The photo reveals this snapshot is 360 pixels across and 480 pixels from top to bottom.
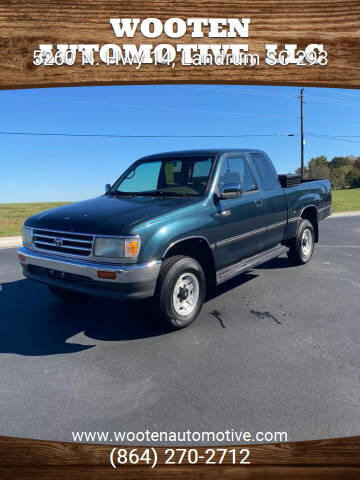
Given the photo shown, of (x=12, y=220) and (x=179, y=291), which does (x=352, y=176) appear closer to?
(x=179, y=291)

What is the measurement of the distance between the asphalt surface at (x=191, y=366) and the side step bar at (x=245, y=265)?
47 centimetres

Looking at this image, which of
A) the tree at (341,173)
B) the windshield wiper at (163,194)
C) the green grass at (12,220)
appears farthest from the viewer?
the green grass at (12,220)

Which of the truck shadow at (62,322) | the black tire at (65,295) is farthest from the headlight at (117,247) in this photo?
the black tire at (65,295)

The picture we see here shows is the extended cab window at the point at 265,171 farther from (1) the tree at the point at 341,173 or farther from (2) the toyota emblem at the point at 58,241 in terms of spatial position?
(2) the toyota emblem at the point at 58,241

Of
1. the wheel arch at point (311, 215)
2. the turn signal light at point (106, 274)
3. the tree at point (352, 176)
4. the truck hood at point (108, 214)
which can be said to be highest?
the tree at point (352, 176)

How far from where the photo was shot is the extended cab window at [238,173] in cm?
477

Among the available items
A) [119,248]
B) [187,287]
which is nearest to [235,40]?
[119,248]

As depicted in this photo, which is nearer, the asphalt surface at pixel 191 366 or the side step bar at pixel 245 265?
the asphalt surface at pixel 191 366

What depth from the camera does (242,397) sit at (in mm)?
2641

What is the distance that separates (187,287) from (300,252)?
3524 mm

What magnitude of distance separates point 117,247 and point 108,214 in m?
0.53

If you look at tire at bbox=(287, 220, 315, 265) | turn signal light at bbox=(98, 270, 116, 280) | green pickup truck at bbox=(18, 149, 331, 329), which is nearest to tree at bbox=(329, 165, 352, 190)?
green pickup truck at bbox=(18, 149, 331, 329)

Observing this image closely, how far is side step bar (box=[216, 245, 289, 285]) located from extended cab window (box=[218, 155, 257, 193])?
1031 millimetres

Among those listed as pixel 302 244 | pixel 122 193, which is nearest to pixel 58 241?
pixel 122 193
